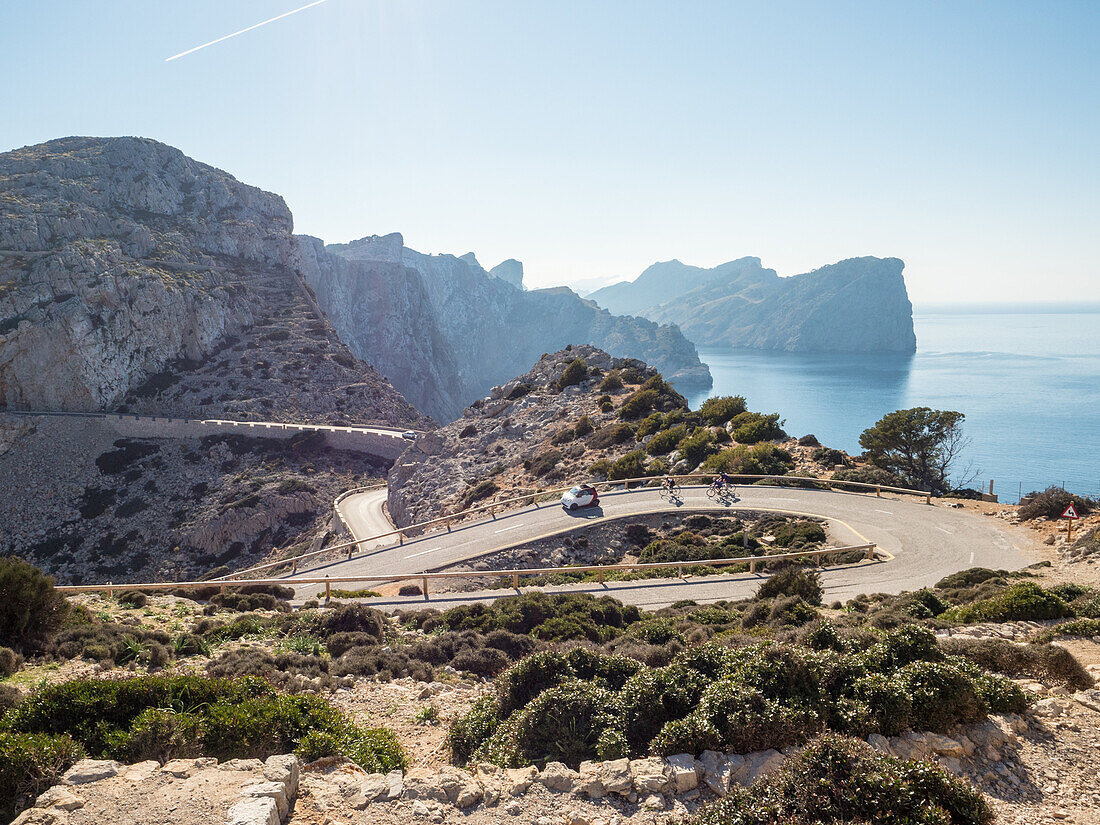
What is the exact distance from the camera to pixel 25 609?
37.8 ft

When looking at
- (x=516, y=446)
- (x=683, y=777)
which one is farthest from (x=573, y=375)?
(x=683, y=777)

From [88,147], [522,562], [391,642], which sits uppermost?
[88,147]

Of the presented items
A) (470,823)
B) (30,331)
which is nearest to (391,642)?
(470,823)

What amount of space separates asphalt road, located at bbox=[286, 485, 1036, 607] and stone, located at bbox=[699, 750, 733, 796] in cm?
1246

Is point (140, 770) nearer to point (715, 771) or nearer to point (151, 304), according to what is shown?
point (715, 771)

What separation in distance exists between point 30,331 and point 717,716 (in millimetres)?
89000

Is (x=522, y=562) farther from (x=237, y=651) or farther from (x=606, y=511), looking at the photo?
(x=237, y=651)

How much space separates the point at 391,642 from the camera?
46.0 ft

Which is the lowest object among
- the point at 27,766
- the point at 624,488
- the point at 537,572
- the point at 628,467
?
the point at 537,572

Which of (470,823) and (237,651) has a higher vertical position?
(470,823)

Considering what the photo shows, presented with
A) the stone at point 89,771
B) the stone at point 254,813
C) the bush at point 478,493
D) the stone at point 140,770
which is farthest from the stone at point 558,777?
the bush at point 478,493

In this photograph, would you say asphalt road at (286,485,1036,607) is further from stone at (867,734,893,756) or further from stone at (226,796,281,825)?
stone at (226,796,281,825)

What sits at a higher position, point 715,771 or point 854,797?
point 854,797

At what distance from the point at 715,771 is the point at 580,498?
23.6 meters
